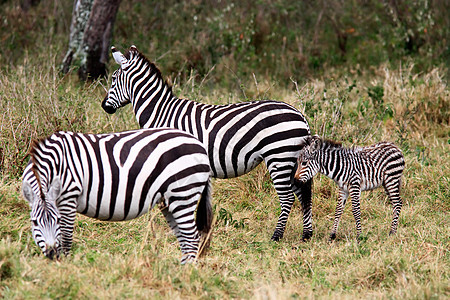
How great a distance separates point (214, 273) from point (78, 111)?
12.1 ft

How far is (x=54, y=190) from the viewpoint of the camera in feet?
13.5

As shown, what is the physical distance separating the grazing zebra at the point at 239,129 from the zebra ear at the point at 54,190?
6.58ft

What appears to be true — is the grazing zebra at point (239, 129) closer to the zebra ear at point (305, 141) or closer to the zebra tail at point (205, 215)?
the zebra ear at point (305, 141)

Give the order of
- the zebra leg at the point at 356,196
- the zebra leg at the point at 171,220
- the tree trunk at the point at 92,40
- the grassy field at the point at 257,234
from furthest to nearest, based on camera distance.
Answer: the tree trunk at the point at 92,40, the zebra leg at the point at 356,196, the zebra leg at the point at 171,220, the grassy field at the point at 257,234

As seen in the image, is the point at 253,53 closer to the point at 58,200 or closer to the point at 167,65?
the point at 167,65

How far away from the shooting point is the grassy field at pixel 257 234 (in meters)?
4.14

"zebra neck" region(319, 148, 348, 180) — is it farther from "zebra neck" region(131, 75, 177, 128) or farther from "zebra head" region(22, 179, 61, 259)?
"zebra head" region(22, 179, 61, 259)

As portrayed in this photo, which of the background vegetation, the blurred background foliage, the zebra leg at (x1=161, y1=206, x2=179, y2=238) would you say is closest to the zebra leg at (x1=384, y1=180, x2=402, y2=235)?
the background vegetation

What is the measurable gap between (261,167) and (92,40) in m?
Answer: 5.07

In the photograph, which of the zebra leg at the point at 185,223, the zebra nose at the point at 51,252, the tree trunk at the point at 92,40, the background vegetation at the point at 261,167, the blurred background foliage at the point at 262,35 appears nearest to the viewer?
the zebra nose at the point at 51,252

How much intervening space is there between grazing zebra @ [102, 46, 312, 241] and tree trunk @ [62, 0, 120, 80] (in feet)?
14.4

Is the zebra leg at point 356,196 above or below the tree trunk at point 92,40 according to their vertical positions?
below

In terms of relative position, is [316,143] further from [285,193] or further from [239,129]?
[239,129]

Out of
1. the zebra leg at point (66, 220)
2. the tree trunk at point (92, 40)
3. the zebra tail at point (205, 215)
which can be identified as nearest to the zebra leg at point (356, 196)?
the zebra tail at point (205, 215)
